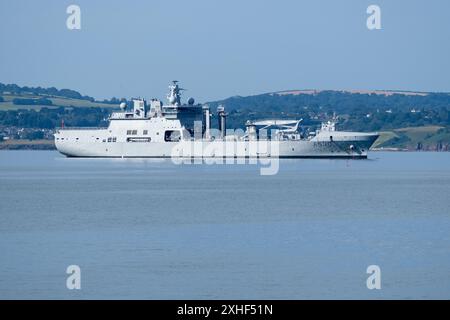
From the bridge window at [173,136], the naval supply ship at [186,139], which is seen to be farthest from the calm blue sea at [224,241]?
the bridge window at [173,136]

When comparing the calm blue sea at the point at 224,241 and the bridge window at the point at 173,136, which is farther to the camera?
the bridge window at the point at 173,136

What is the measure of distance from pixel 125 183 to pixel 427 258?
41.0 meters

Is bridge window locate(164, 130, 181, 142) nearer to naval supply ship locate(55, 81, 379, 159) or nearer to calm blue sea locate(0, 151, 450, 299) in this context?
naval supply ship locate(55, 81, 379, 159)

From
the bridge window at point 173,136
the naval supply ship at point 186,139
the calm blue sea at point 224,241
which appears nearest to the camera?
the calm blue sea at point 224,241

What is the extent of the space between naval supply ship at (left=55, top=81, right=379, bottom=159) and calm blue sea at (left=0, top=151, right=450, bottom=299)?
124 ft

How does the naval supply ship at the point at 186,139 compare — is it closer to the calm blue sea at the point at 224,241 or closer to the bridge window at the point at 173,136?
the bridge window at the point at 173,136

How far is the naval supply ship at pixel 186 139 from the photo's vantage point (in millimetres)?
107125

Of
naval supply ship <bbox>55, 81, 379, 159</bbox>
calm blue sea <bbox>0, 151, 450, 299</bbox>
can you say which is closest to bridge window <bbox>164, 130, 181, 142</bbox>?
naval supply ship <bbox>55, 81, 379, 159</bbox>

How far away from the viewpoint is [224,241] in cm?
3866

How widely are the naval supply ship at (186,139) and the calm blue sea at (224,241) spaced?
1494 inches

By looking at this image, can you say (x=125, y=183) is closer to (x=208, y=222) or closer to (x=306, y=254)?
(x=208, y=222)

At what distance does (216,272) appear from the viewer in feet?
104
